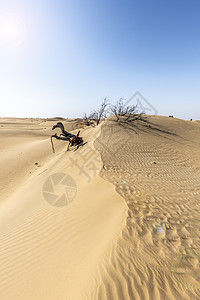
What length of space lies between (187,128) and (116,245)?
16.0 m

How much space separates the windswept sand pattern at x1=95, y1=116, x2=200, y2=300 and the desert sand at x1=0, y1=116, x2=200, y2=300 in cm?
1

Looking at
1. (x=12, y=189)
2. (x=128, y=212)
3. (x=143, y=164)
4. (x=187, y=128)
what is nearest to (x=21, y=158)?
(x=12, y=189)

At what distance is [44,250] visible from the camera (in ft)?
9.29

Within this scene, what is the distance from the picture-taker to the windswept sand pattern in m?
1.80

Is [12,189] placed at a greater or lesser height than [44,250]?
lesser

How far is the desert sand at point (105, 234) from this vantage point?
6.20 feet

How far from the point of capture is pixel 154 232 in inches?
105

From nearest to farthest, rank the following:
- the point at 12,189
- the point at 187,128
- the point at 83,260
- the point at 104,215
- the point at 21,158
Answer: the point at 83,260
the point at 104,215
the point at 12,189
the point at 21,158
the point at 187,128

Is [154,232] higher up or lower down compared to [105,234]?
higher up

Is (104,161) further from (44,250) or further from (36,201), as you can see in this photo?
(44,250)

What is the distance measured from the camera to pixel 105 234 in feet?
8.86

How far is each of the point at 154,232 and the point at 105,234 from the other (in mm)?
944

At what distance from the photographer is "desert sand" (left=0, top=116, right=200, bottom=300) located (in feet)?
6.20

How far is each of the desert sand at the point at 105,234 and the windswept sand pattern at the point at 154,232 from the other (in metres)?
0.01
